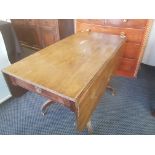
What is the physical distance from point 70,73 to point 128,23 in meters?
1.15

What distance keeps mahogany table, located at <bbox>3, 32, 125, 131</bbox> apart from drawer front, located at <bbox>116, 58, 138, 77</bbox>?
0.61 meters

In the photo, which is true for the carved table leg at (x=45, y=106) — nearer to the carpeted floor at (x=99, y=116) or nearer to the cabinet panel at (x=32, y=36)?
the carpeted floor at (x=99, y=116)

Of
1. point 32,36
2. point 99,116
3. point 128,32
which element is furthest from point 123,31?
point 32,36

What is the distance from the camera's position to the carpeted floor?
1.52 m

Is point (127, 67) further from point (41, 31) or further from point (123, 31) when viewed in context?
point (41, 31)

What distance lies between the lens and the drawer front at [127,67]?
206cm

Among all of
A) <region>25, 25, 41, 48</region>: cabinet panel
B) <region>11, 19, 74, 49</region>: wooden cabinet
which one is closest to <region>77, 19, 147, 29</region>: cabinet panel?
<region>11, 19, 74, 49</region>: wooden cabinet

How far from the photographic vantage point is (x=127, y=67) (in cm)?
213

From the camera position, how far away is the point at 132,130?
1511mm

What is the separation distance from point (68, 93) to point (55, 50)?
0.62m

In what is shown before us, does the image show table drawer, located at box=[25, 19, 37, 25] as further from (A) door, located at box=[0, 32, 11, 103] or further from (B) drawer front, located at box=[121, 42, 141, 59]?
(B) drawer front, located at box=[121, 42, 141, 59]
